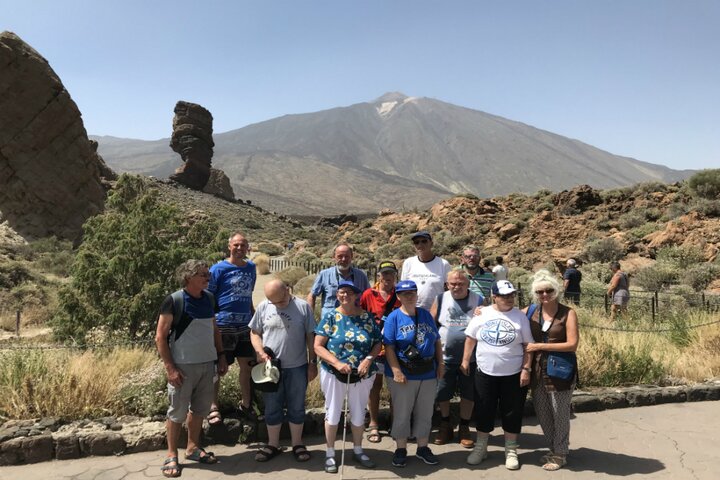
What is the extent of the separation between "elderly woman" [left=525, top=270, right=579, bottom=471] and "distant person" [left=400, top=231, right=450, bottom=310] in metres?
1.05

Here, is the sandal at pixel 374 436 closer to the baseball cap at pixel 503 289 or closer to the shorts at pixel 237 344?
the shorts at pixel 237 344

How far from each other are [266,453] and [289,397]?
52 centimetres

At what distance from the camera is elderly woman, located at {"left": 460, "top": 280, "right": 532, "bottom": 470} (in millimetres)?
4336

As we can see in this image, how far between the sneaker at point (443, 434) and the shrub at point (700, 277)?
1402 cm

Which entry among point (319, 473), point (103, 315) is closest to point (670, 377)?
point (319, 473)

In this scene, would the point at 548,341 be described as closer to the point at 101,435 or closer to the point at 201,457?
the point at 201,457

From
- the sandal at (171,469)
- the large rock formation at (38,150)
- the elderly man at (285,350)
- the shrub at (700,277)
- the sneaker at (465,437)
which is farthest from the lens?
the large rock formation at (38,150)

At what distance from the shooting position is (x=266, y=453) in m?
4.54

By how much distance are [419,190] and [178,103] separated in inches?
4536

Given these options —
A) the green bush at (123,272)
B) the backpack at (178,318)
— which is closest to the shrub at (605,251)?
the green bush at (123,272)

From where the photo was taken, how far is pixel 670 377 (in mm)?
6898

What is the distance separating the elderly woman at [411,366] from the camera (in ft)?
14.4

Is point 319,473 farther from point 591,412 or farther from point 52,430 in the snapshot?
point 591,412

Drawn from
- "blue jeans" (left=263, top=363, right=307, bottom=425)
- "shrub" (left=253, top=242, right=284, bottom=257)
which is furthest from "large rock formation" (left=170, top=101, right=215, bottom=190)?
"blue jeans" (left=263, top=363, right=307, bottom=425)
